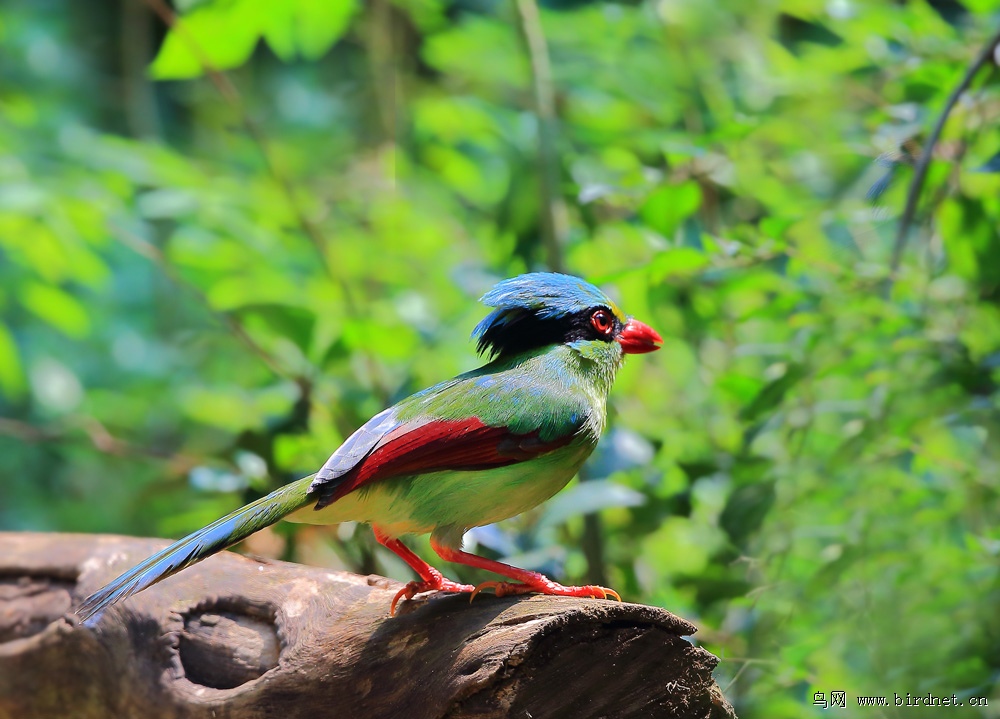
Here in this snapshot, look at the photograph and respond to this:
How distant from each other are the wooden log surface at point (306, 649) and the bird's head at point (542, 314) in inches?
28.3

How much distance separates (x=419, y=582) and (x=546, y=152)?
230 centimetres

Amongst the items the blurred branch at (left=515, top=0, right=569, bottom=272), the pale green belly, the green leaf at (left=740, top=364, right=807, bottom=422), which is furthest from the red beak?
the blurred branch at (left=515, top=0, right=569, bottom=272)

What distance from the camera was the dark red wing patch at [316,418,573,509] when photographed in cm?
217

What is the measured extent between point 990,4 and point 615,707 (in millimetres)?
3109

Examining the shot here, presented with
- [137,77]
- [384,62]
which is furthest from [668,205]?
[137,77]

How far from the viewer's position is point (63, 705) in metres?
2.62

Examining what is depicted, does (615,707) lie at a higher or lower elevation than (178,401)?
higher

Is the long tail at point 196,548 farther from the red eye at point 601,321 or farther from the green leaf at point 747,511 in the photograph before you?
the green leaf at point 747,511

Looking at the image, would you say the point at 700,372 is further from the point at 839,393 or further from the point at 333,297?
the point at 333,297

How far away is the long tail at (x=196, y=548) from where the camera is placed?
6.76 feet

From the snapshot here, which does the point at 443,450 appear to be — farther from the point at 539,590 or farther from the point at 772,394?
the point at 772,394

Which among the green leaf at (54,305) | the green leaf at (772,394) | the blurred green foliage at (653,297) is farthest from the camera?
the green leaf at (54,305)

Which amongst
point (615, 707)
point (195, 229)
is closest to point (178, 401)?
point (195, 229)

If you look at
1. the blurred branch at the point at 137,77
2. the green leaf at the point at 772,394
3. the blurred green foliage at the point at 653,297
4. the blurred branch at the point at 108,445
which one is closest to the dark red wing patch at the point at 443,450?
the blurred green foliage at the point at 653,297
